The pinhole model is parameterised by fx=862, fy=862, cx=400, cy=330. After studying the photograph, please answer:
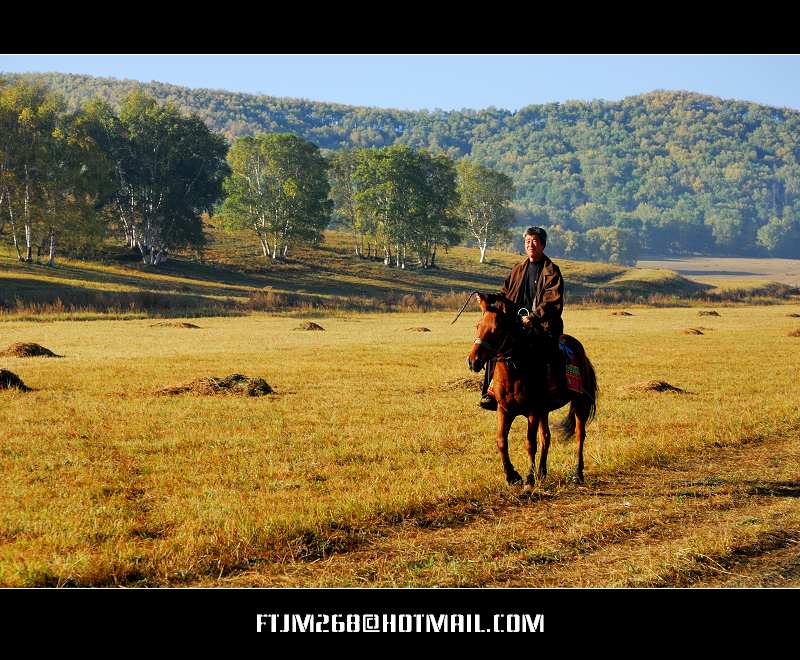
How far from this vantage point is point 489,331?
1237 centimetres

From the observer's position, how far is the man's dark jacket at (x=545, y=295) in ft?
43.7

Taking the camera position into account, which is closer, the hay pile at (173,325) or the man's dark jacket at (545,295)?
the man's dark jacket at (545,295)

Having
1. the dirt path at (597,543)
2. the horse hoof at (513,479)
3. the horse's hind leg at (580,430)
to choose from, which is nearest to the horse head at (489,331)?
the horse hoof at (513,479)

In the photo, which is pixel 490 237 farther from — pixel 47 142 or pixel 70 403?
pixel 70 403

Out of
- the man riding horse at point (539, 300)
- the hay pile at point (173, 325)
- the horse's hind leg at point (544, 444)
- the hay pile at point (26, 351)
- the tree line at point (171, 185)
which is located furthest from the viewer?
the tree line at point (171, 185)

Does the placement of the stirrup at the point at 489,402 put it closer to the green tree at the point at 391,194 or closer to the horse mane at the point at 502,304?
the horse mane at the point at 502,304

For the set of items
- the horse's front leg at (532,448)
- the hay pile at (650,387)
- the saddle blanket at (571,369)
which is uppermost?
the saddle blanket at (571,369)

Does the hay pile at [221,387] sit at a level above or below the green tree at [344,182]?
below

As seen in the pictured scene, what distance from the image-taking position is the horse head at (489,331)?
1227 centimetres

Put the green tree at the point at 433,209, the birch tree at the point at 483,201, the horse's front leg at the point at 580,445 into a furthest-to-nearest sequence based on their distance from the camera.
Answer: the birch tree at the point at 483,201, the green tree at the point at 433,209, the horse's front leg at the point at 580,445

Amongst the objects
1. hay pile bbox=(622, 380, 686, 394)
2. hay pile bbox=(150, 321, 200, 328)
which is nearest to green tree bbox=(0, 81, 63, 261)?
hay pile bbox=(150, 321, 200, 328)

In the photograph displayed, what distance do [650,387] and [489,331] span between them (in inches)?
550

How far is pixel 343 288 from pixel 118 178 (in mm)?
27586

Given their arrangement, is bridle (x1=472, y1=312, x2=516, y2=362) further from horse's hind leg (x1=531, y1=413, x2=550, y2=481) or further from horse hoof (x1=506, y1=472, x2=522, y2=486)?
horse hoof (x1=506, y1=472, x2=522, y2=486)
